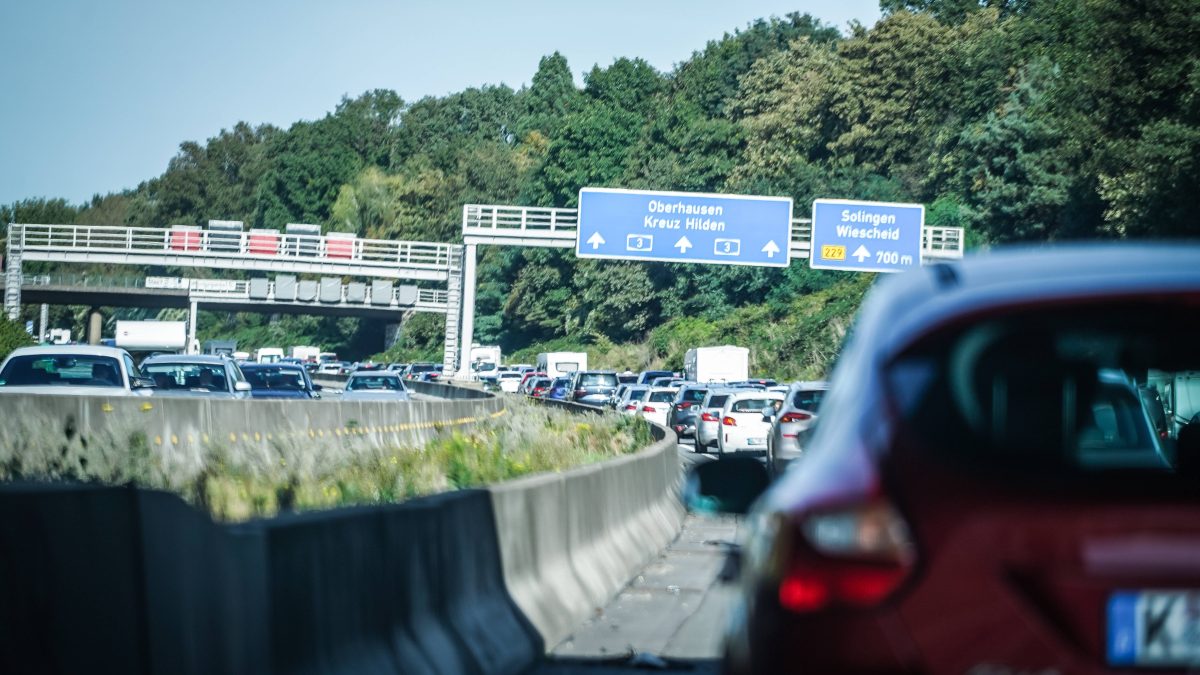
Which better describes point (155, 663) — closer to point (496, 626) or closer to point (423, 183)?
point (496, 626)

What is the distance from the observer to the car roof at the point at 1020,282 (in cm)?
349

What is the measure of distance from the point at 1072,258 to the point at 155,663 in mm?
3065

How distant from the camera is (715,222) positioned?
2162 inches

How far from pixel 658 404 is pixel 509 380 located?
37.8 m

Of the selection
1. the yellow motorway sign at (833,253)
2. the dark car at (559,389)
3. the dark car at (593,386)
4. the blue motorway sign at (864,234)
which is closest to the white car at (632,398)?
the dark car at (593,386)

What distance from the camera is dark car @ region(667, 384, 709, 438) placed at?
4066 centimetres

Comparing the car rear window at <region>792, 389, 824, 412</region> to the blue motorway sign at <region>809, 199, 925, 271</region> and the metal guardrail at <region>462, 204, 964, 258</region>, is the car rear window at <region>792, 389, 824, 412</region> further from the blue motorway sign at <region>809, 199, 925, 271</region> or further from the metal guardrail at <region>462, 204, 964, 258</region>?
the metal guardrail at <region>462, 204, 964, 258</region>

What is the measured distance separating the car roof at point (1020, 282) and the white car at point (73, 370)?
75.4ft

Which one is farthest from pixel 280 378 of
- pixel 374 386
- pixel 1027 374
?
pixel 1027 374

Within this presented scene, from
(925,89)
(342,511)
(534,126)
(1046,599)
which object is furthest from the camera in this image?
(534,126)

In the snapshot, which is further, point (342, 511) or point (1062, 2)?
point (1062, 2)

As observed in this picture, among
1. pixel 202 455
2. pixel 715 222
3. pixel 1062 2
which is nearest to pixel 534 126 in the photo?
pixel 1062 2

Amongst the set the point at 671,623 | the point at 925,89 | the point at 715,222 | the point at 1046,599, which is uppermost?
the point at 925,89

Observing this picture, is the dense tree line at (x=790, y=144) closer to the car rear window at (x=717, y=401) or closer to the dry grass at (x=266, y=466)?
the car rear window at (x=717, y=401)
